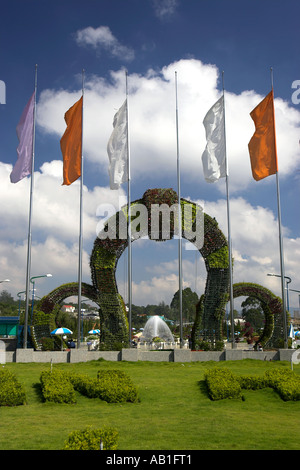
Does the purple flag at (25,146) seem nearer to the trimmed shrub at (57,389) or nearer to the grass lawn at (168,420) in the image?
the grass lawn at (168,420)

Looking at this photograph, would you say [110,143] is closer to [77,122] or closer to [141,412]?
[77,122]

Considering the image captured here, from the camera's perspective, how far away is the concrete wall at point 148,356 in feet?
76.7

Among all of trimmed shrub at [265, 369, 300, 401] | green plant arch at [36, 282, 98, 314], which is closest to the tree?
green plant arch at [36, 282, 98, 314]

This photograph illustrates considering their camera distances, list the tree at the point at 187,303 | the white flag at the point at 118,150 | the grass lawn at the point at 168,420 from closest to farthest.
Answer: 1. the grass lawn at the point at 168,420
2. the white flag at the point at 118,150
3. the tree at the point at 187,303

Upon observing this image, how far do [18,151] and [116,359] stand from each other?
14.0m

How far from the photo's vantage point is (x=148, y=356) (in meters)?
24.0

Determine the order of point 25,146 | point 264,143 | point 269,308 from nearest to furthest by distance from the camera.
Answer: point 264,143, point 25,146, point 269,308

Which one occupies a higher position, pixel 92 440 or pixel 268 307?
pixel 268 307

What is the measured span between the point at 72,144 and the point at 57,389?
50.8ft

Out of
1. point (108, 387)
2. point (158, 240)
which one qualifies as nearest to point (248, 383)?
point (108, 387)

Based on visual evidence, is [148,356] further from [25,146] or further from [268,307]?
[25,146]

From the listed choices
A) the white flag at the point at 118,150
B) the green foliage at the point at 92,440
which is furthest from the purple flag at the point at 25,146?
the green foliage at the point at 92,440

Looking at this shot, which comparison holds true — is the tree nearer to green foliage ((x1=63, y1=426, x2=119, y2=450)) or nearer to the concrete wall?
the concrete wall

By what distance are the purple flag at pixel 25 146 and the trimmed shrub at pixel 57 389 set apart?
1378cm
